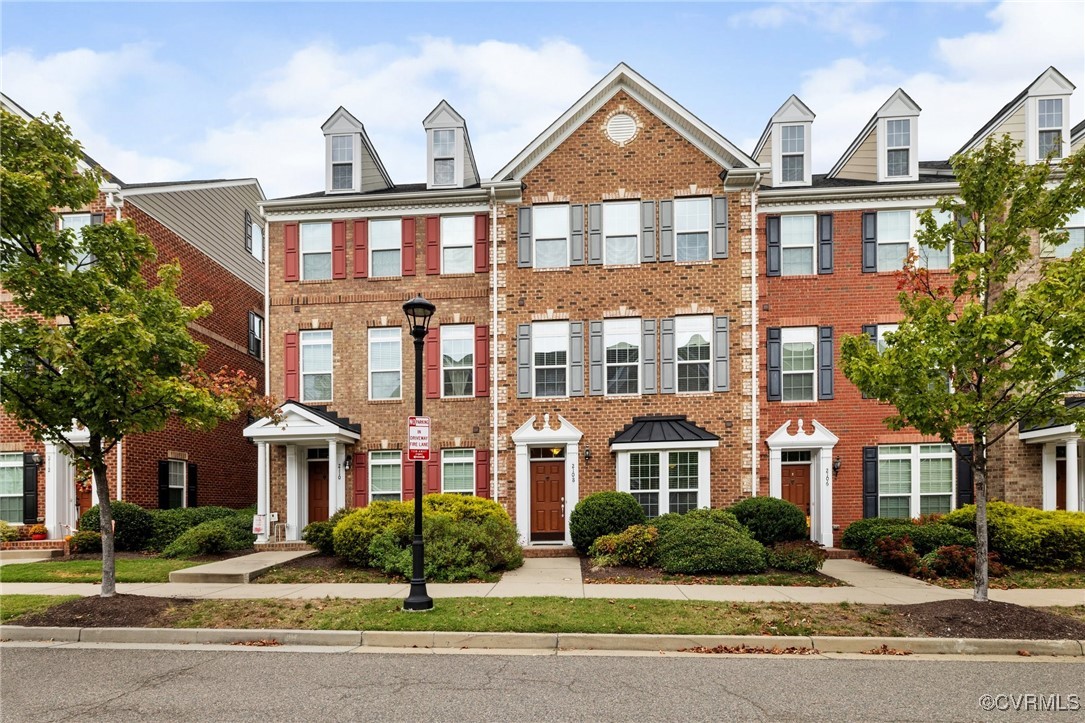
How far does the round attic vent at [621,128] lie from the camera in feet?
58.7

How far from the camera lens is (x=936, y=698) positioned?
6.72 metres

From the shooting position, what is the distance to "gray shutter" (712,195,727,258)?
691 inches

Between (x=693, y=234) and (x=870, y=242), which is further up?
(x=693, y=234)

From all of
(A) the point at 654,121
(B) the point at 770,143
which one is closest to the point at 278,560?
(A) the point at 654,121

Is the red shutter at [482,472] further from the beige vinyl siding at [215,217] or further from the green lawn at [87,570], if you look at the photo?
the beige vinyl siding at [215,217]

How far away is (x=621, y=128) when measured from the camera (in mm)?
17922

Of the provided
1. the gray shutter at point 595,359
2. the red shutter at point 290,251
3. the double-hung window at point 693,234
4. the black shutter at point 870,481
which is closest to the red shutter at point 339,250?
the red shutter at point 290,251

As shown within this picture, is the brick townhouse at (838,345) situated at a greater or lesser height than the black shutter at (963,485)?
greater

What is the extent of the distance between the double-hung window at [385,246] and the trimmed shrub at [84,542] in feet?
30.6

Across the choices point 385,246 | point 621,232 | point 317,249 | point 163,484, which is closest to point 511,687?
point 621,232

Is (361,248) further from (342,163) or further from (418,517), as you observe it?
(418,517)

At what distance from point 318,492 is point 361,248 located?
685cm

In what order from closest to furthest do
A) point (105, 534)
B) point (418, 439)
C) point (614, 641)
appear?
1. point (614, 641)
2. point (418, 439)
3. point (105, 534)

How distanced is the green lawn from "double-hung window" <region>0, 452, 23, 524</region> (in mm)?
3571
